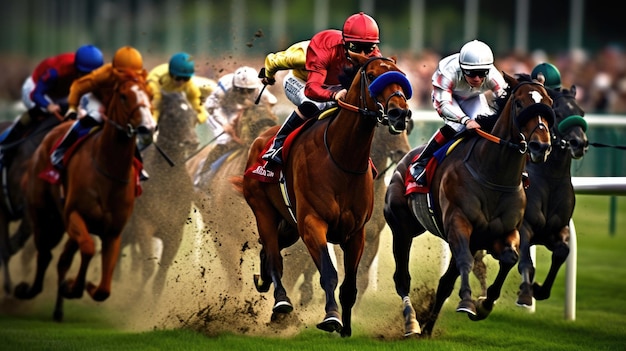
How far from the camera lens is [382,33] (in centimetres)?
3023

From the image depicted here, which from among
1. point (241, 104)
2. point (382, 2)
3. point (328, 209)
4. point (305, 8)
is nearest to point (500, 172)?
point (328, 209)

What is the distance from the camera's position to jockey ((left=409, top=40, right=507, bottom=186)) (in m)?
8.03

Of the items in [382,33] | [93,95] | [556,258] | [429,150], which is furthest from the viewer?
[382,33]

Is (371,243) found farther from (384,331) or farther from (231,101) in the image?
(231,101)

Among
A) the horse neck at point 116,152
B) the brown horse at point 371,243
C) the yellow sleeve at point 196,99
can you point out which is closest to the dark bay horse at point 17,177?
the yellow sleeve at point 196,99

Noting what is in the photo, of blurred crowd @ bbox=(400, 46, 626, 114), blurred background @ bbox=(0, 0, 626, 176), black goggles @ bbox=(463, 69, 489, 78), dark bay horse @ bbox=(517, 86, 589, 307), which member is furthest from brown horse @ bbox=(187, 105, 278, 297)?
blurred crowd @ bbox=(400, 46, 626, 114)

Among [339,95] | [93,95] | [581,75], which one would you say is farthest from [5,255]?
[581,75]

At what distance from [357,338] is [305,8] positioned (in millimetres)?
29159

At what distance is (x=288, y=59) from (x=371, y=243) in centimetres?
204

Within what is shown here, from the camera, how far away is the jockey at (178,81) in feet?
37.6

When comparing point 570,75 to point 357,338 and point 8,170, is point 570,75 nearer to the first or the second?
point 8,170

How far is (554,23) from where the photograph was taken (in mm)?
28562

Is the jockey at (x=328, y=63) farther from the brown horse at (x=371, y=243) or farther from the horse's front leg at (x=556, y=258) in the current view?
the horse's front leg at (x=556, y=258)

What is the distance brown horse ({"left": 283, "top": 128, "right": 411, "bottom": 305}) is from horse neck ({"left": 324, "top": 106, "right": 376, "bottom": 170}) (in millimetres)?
2219
